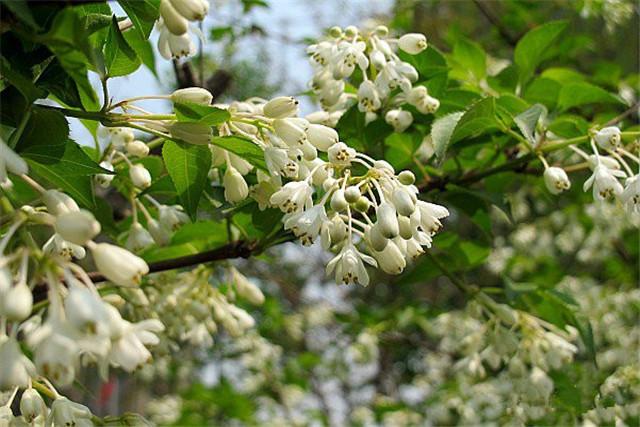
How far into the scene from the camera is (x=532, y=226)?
6.80 meters

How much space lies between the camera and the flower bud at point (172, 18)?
122cm

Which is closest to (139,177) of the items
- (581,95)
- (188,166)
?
(188,166)

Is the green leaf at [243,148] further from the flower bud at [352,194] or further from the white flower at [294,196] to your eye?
the flower bud at [352,194]

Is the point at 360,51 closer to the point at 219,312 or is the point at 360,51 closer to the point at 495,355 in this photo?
the point at 219,312

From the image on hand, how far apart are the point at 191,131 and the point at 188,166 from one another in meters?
0.12

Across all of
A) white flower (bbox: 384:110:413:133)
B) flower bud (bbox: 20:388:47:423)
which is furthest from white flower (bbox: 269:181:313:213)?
white flower (bbox: 384:110:413:133)

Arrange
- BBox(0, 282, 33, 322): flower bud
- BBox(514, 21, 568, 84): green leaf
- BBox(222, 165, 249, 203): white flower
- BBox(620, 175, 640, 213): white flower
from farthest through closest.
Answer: BBox(514, 21, 568, 84): green leaf
BBox(620, 175, 640, 213): white flower
BBox(222, 165, 249, 203): white flower
BBox(0, 282, 33, 322): flower bud

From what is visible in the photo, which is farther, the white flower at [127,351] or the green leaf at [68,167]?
the green leaf at [68,167]

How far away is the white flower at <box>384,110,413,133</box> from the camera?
196 cm

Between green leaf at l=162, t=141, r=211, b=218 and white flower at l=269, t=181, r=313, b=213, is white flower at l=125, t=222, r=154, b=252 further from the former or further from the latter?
white flower at l=269, t=181, r=313, b=213

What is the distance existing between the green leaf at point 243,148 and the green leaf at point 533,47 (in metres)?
1.18

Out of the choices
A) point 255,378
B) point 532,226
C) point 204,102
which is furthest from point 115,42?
point 532,226

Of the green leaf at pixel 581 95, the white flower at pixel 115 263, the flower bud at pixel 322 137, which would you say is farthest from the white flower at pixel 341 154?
the green leaf at pixel 581 95

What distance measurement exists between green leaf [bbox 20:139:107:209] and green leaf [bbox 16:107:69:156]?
0.02 metres
